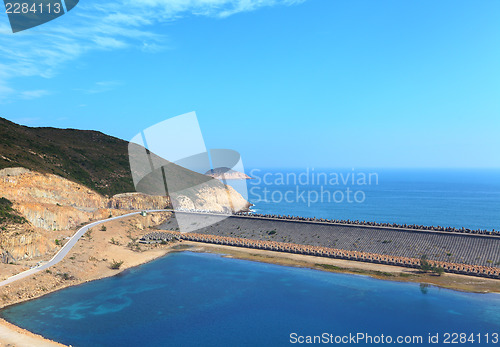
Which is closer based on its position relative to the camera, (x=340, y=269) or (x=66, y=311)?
(x=66, y=311)

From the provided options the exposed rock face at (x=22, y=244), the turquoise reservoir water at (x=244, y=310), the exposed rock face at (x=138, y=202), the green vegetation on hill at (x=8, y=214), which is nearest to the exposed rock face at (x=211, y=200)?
the exposed rock face at (x=138, y=202)

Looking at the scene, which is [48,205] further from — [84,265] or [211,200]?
[211,200]

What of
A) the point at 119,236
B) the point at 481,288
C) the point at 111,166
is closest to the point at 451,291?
the point at 481,288

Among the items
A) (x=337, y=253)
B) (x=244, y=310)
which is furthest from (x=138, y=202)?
(x=244, y=310)

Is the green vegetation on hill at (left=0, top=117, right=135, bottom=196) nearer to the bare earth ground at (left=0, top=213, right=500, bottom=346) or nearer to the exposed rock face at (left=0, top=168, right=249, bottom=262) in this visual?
the exposed rock face at (left=0, top=168, right=249, bottom=262)

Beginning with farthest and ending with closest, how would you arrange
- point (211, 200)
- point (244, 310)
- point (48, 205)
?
point (211, 200)
point (48, 205)
point (244, 310)

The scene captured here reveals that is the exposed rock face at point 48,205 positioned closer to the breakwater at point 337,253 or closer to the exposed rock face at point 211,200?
the exposed rock face at point 211,200

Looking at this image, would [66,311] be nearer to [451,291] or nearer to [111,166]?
[451,291]
